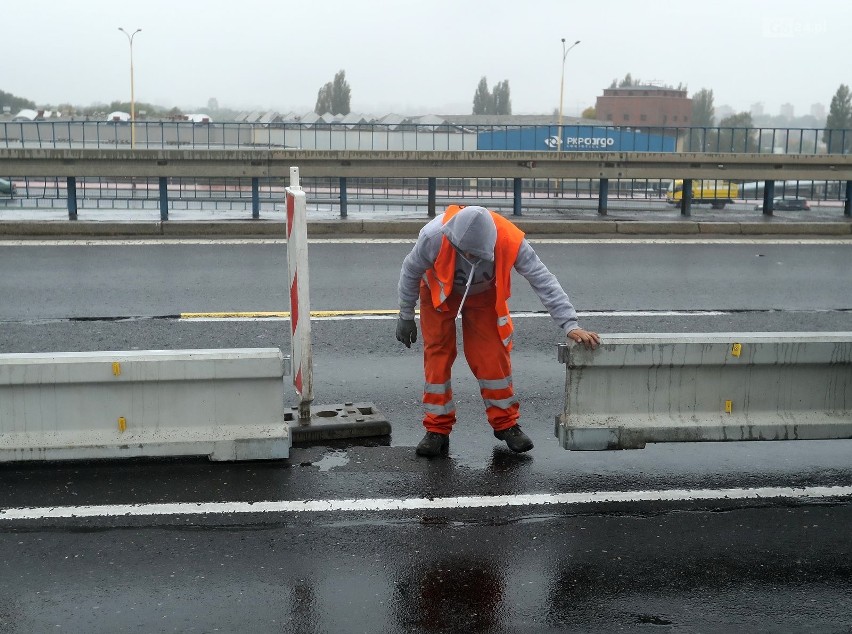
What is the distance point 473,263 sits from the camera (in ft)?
18.3

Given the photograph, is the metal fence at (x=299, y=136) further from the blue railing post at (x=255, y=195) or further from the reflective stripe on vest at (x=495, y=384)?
the reflective stripe on vest at (x=495, y=384)

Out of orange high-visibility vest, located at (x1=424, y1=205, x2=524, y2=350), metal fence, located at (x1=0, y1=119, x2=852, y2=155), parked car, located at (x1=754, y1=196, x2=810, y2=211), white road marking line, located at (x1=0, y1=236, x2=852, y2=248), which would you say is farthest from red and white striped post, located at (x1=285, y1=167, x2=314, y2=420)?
parked car, located at (x1=754, y1=196, x2=810, y2=211)

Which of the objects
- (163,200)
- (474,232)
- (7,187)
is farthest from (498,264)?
(7,187)

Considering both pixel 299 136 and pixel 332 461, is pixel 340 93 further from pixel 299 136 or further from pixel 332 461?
pixel 332 461

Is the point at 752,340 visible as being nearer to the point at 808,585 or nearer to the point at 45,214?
the point at 808,585

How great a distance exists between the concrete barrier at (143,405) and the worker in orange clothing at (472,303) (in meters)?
0.82

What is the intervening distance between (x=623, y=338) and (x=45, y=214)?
12.4 meters

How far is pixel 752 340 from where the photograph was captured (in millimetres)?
5629

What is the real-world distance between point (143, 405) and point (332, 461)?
1.07 m

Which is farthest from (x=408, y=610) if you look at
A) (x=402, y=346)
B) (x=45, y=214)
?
(x=45, y=214)

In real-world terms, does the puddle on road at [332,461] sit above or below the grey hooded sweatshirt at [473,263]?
below

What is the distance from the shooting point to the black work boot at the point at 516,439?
5.87m

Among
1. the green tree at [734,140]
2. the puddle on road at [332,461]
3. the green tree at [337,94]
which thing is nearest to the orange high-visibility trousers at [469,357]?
the puddle on road at [332,461]

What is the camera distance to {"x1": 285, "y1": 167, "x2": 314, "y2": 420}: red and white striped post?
19.8ft
